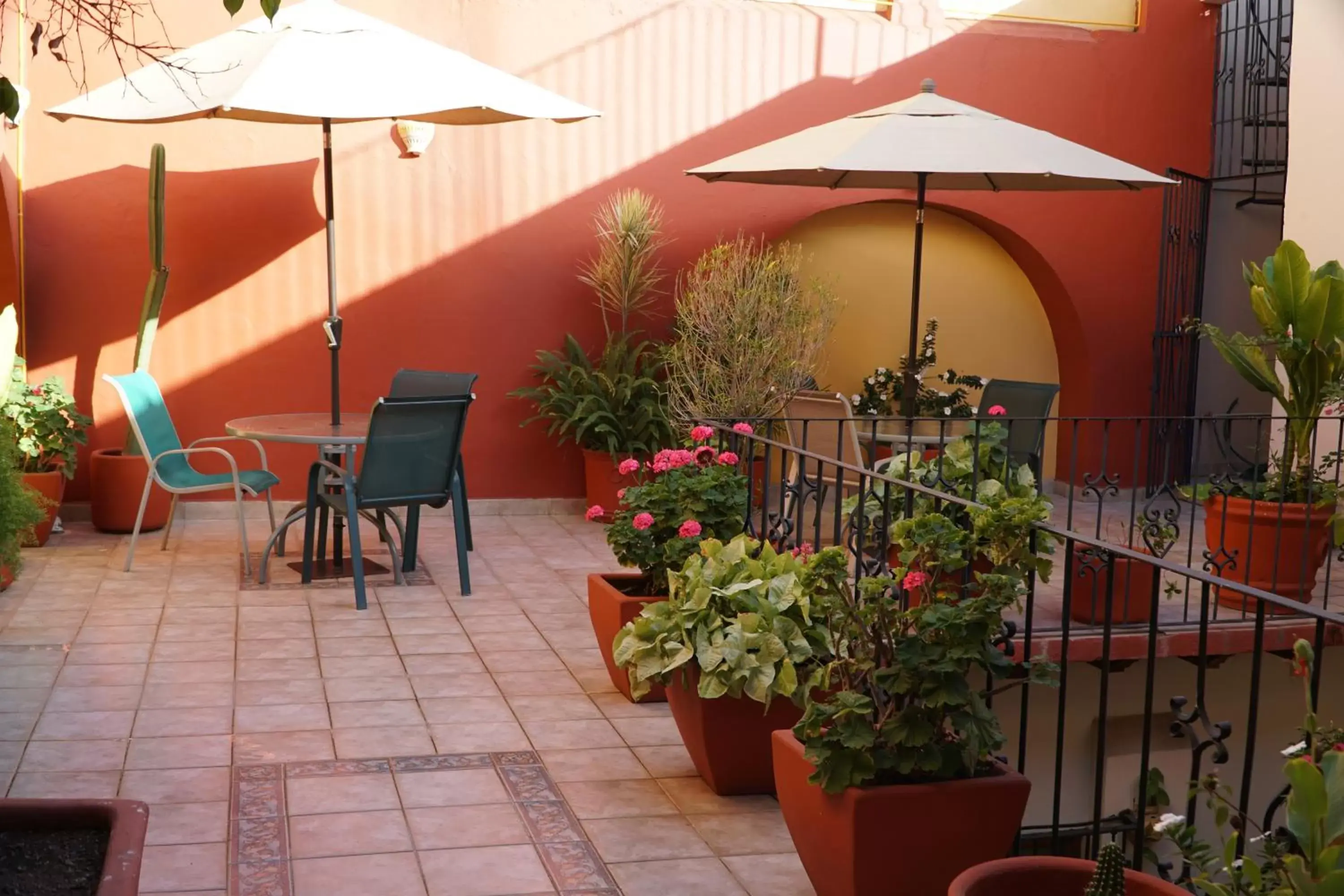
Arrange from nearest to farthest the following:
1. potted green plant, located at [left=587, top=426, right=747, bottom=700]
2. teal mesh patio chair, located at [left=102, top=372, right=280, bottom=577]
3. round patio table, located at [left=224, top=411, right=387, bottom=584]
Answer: potted green plant, located at [left=587, top=426, right=747, bottom=700] < round patio table, located at [left=224, top=411, right=387, bottom=584] < teal mesh patio chair, located at [left=102, top=372, right=280, bottom=577]

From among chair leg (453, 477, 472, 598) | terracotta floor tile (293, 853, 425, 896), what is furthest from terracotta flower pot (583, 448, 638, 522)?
terracotta floor tile (293, 853, 425, 896)

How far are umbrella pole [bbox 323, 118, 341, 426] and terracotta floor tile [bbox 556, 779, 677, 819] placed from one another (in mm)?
3202

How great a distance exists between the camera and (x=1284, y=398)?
5.85 m

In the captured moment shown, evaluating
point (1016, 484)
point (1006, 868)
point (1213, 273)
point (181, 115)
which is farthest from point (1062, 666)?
point (1213, 273)

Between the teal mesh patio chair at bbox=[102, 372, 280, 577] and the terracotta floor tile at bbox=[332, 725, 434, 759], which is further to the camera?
the teal mesh patio chair at bbox=[102, 372, 280, 577]

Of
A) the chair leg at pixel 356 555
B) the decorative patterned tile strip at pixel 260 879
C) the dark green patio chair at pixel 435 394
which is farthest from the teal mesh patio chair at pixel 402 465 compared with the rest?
the decorative patterned tile strip at pixel 260 879

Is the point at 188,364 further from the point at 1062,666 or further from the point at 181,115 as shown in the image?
the point at 1062,666

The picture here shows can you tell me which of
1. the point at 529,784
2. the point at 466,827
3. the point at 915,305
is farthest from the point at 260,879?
the point at 915,305

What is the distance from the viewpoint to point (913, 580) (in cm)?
282

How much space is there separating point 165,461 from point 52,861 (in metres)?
4.97

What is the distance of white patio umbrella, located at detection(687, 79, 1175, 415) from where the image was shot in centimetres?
560

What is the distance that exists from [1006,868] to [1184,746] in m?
5.83

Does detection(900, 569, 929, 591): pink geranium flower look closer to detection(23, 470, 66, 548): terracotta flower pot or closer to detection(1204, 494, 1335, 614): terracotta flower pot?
detection(1204, 494, 1335, 614): terracotta flower pot

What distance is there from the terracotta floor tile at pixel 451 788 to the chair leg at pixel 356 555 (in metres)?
2.03
